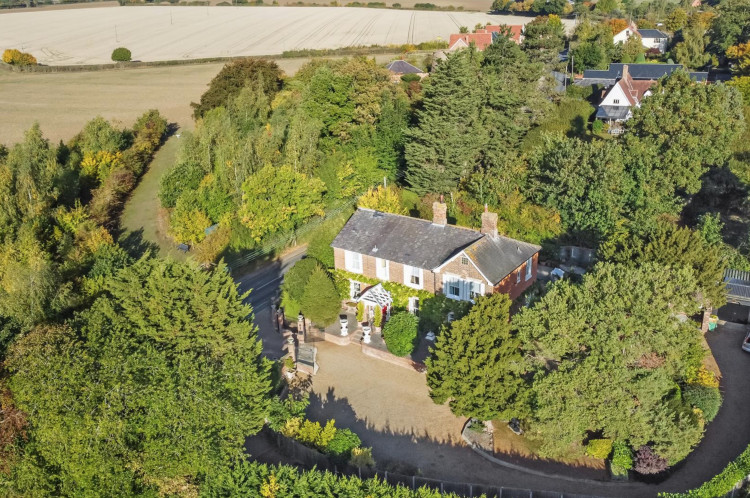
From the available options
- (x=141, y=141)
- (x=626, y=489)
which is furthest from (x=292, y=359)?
(x=141, y=141)

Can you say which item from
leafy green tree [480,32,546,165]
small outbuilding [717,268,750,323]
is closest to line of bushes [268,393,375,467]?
small outbuilding [717,268,750,323]

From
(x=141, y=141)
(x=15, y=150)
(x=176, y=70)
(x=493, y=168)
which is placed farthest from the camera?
(x=176, y=70)

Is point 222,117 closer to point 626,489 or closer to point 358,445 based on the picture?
point 358,445

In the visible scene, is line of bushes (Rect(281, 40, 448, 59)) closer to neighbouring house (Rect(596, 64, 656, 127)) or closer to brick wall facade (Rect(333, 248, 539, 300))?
neighbouring house (Rect(596, 64, 656, 127))

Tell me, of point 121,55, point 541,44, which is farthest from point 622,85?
point 121,55

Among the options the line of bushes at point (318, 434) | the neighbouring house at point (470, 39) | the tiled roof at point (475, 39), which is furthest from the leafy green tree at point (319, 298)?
the tiled roof at point (475, 39)

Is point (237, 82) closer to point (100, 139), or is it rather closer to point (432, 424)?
point (100, 139)
